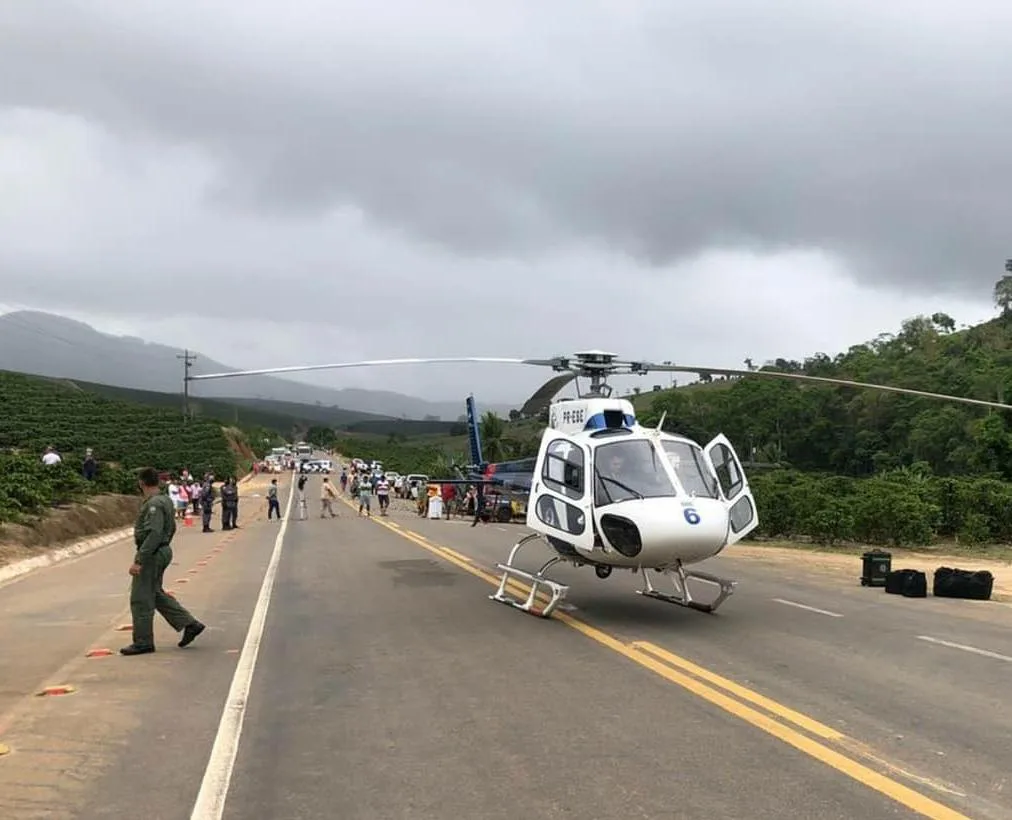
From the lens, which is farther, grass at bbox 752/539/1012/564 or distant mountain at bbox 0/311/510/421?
distant mountain at bbox 0/311/510/421

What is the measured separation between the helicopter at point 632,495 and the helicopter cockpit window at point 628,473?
1 centimetres

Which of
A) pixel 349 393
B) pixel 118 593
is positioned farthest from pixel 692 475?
pixel 349 393

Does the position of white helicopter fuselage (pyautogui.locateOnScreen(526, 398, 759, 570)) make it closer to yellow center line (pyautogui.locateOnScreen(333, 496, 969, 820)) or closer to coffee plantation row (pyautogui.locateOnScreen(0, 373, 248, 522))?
yellow center line (pyautogui.locateOnScreen(333, 496, 969, 820))

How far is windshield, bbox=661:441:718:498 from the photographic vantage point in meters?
10.3

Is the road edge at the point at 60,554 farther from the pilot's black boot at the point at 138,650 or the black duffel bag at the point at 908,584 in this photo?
the black duffel bag at the point at 908,584

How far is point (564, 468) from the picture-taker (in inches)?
438

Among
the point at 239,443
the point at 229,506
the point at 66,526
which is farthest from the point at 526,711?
the point at 239,443

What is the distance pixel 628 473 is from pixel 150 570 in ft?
16.8

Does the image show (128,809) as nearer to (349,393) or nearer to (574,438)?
(574,438)

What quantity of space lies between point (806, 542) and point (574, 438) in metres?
17.0

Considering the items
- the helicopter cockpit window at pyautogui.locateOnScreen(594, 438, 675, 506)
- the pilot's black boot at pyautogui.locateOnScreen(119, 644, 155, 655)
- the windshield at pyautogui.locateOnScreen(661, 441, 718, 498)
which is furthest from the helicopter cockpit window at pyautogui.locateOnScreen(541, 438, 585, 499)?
the pilot's black boot at pyautogui.locateOnScreen(119, 644, 155, 655)

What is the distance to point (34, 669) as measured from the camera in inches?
341

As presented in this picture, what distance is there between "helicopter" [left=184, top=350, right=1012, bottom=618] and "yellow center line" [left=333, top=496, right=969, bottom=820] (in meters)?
0.98

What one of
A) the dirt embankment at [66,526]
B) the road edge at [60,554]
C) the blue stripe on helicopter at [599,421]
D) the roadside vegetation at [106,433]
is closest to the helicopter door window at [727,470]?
the blue stripe on helicopter at [599,421]
